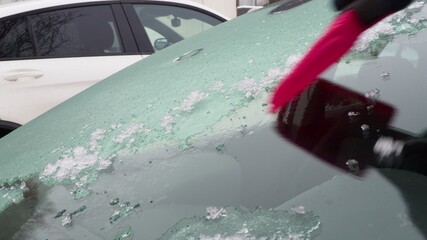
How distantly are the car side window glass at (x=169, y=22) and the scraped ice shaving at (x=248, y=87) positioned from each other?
2.52 m

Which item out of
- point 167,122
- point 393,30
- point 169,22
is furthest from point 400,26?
point 169,22

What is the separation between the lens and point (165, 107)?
5.30 feet

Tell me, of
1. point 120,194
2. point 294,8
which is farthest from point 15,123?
point 120,194

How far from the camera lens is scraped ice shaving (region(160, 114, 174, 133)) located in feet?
4.99

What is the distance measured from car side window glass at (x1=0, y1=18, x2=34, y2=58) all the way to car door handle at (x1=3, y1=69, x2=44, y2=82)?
11 cm

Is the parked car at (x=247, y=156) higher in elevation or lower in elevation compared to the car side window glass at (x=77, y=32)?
higher

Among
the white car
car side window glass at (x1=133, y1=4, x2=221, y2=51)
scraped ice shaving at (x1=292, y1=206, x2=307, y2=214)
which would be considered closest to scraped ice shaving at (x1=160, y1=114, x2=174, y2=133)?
scraped ice shaving at (x1=292, y1=206, x2=307, y2=214)

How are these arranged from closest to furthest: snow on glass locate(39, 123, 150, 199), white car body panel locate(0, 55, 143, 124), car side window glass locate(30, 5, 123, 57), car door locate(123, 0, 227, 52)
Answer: snow on glass locate(39, 123, 150, 199) < white car body panel locate(0, 55, 143, 124) < car side window glass locate(30, 5, 123, 57) < car door locate(123, 0, 227, 52)

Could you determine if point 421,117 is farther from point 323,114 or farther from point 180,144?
point 180,144

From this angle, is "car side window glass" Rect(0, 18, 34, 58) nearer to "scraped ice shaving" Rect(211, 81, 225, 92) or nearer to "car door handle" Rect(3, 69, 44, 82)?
"car door handle" Rect(3, 69, 44, 82)

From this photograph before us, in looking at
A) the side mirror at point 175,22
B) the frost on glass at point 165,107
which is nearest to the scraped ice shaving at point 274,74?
the frost on glass at point 165,107

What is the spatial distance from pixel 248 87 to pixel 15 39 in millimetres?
2508

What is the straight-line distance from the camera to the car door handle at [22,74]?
3.59 m

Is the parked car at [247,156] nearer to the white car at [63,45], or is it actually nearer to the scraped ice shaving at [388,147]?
the scraped ice shaving at [388,147]
